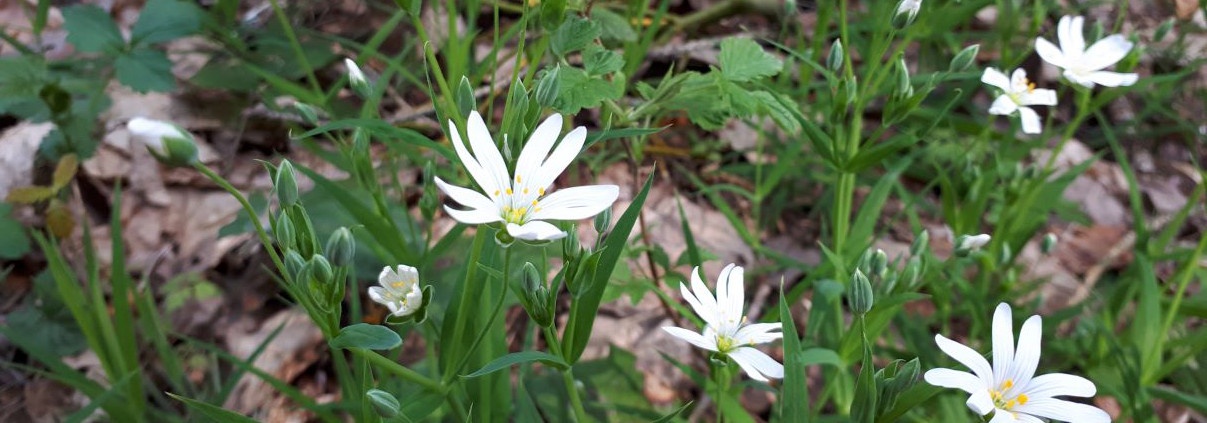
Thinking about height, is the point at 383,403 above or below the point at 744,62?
below

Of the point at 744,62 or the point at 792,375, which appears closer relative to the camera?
the point at 792,375

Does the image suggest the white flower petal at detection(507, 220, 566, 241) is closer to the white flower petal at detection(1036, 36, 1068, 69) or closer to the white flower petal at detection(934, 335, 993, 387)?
the white flower petal at detection(934, 335, 993, 387)

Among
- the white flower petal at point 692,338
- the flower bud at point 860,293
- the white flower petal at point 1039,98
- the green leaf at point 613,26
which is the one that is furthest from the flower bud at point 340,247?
the white flower petal at point 1039,98

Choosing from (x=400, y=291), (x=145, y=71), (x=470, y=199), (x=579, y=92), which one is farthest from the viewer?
(x=145, y=71)

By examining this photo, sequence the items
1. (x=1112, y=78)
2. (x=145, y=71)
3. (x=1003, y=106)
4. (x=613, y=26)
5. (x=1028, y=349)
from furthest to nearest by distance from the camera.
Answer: (x=145, y=71)
(x=613, y=26)
(x=1112, y=78)
(x=1003, y=106)
(x=1028, y=349)

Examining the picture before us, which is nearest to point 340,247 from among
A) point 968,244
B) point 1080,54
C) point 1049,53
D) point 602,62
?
point 602,62

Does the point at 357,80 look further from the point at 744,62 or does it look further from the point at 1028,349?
the point at 1028,349

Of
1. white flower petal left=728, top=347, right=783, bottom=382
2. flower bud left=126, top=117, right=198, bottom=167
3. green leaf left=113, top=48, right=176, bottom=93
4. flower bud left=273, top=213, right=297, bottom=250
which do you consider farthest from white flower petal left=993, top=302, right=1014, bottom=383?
green leaf left=113, top=48, right=176, bottom=93
